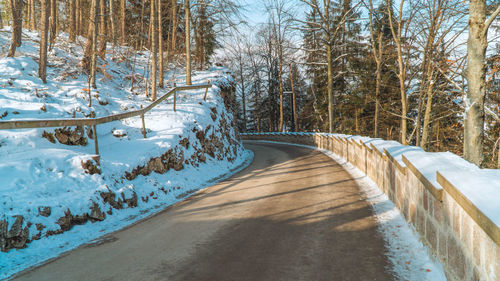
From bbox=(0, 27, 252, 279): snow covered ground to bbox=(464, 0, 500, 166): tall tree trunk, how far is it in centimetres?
753

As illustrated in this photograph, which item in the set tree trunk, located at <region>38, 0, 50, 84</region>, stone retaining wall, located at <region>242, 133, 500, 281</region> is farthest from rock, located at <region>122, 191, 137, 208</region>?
tree trunk, located at <region>38, 0, 50, 84</region>

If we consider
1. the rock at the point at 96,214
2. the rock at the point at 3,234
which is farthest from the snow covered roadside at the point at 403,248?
the rock at the point at 3,234

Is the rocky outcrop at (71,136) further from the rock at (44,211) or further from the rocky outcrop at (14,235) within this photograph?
the rocky outcrop at (14,235)

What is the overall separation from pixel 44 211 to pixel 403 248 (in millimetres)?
6442

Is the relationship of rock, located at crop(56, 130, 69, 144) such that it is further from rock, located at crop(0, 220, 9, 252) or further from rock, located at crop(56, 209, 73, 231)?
rock, located at crop(0, 220, 9, 252)

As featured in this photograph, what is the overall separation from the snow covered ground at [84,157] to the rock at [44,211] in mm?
22

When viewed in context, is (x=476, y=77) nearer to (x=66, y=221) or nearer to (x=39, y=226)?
(x=66, y=221)

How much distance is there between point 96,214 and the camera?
20.8ft

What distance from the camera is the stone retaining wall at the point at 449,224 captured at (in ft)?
7.05

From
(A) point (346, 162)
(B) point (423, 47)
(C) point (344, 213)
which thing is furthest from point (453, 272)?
(B) point (423, 47)

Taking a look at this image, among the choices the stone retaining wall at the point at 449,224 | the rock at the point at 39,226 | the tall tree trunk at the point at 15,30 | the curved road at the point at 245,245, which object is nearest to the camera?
the stone retaining wall at the point at 449,224

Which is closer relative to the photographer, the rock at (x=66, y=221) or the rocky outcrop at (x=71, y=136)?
the rock at (x=66, y=221)

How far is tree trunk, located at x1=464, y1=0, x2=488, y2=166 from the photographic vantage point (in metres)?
5.95

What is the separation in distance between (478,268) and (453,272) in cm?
82
